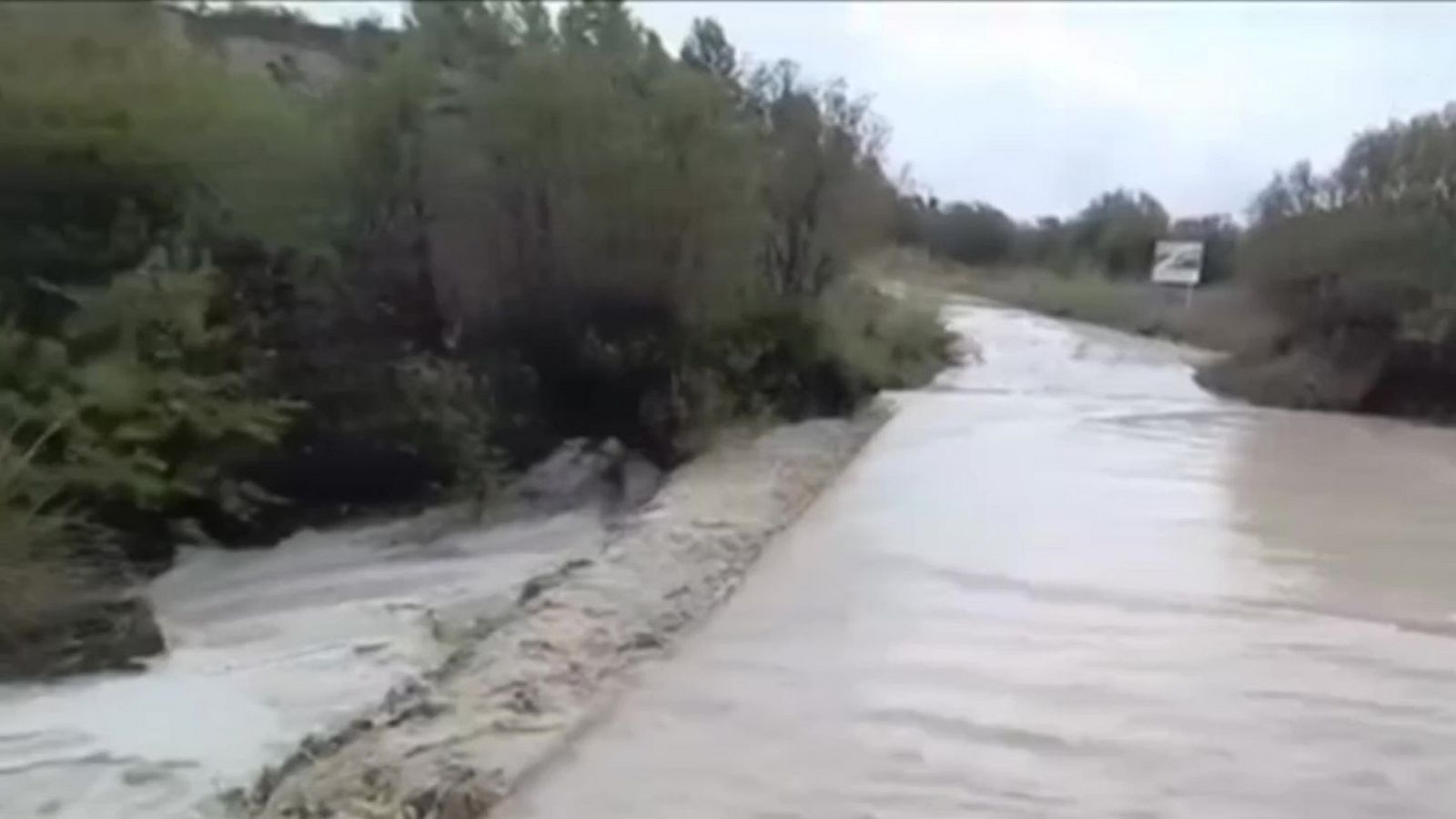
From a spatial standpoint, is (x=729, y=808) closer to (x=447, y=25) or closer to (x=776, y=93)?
(x=447, y=25)

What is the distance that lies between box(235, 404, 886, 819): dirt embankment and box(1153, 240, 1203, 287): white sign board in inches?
650

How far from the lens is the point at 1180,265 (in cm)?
2762

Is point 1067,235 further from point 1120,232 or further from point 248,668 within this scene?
point 248,668

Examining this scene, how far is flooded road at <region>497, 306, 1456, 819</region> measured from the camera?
5.70m

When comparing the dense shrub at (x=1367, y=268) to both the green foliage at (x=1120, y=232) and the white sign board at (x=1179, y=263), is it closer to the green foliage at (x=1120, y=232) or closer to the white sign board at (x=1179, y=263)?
the white sign board at (x=1179, y=263)

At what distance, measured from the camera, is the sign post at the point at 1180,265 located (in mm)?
26750

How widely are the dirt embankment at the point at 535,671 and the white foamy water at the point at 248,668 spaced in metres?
0.31

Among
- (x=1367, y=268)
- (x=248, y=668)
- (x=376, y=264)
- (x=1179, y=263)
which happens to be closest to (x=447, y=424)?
(x=376, y=264)

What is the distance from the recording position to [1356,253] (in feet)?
57.2

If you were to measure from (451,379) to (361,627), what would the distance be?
402 cm

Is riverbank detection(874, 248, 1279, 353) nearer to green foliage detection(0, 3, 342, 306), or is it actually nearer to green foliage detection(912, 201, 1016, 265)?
green foliage detection(912, 201, 1016, 265)

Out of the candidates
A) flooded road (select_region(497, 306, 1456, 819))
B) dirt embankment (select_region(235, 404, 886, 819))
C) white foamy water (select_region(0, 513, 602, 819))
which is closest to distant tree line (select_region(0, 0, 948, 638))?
white foamy water (select_region(0, 513, 602, 819))

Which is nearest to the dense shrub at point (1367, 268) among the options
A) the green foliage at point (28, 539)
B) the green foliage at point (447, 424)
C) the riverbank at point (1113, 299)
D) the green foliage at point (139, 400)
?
the riverbank at point (1113, 299)

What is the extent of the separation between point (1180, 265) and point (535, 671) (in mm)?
22215
